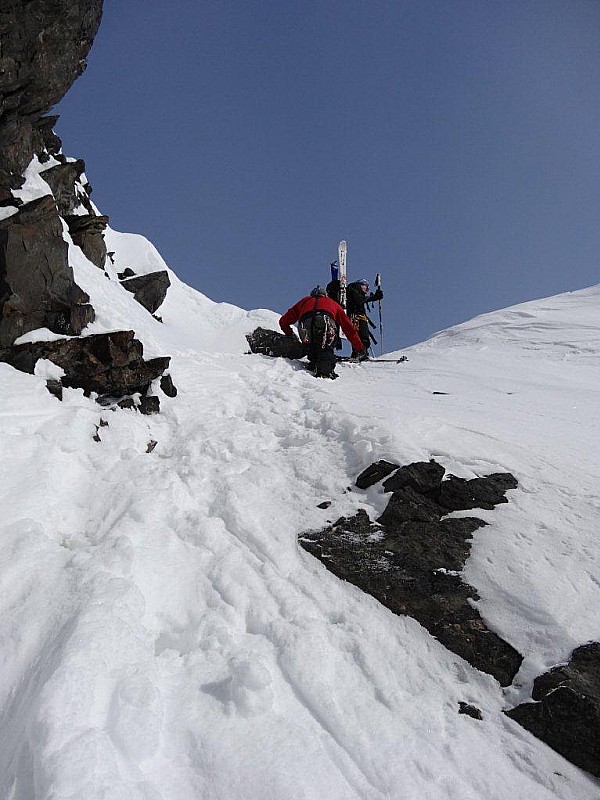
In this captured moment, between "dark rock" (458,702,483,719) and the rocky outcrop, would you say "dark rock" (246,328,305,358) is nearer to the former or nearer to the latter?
the rocky outcrop

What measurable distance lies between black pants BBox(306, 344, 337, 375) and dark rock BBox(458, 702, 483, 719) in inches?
333

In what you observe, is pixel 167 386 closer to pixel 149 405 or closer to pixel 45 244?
pixel 149 405

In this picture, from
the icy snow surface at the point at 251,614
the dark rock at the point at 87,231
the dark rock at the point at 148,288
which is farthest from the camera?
the dark rock at the point at 148,288

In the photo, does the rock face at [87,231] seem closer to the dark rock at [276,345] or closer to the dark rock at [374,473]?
the dark rock at [276,345]

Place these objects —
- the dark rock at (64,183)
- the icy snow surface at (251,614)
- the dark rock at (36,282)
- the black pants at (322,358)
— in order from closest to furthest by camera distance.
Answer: the icy snow surface at (251,614) → the dark rock at (36,282) → the black pants at (322,358) → the dark rock at (64,183)

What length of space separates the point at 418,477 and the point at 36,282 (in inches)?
263

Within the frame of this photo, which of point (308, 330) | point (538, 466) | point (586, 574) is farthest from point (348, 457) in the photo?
point (308, 330)

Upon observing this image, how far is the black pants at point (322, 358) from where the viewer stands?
10.8 m

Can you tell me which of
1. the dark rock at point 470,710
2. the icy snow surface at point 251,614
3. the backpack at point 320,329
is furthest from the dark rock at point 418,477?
the backpack at point 320,329

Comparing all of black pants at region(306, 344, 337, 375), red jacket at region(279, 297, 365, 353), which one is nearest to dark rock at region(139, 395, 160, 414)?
black pants at region(306, 344, 337, 375)

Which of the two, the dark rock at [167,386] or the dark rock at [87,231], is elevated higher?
the dark rock at [87,231]

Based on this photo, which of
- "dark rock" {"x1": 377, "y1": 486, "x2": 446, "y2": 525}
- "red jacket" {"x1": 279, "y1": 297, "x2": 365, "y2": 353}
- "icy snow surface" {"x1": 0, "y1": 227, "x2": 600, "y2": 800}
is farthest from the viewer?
"red jacket" {"x1": 279, "y1": 297, "x2": 365, "y2": 353}

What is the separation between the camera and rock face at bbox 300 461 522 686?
293cm

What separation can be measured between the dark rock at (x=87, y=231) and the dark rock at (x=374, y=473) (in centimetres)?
1496
